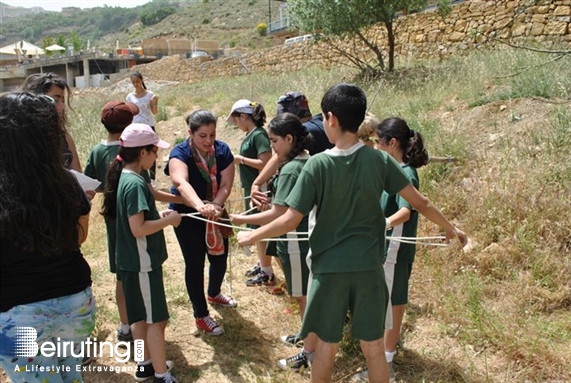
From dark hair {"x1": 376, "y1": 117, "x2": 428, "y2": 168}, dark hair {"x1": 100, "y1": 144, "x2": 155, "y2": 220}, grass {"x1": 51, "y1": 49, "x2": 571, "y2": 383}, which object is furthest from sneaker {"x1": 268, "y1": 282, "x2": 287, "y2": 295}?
dark hair {"x1": 376, "y1": 117, "x2": 428, "y2": 168}

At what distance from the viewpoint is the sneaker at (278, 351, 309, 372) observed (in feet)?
11.1

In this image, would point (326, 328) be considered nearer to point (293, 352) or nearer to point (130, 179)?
point (293, 352)

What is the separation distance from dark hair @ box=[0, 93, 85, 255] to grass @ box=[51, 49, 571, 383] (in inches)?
70.9

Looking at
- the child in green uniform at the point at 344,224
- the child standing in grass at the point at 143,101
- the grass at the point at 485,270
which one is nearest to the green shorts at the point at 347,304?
the child in green uniform at the point at 344,224

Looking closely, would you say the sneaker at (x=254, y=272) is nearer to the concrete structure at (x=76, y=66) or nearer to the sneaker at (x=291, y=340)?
the sneaker at (x=291, y=340)

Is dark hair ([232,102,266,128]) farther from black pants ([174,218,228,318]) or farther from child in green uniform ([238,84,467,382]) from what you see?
child in green uniform ([238,84,467,382])

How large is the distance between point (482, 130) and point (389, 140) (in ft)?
11.8

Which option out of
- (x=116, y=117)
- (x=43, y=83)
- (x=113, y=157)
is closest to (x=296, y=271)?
(x=113, y=157)

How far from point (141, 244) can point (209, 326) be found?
1.15 meters

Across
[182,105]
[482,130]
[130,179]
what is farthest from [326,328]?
[182,105]

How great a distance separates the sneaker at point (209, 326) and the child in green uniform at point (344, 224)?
139 centimetres

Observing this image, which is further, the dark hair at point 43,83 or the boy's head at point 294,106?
the boy's head at point 294,106

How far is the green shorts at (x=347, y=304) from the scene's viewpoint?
2529 millimetres

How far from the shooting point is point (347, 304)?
2584 mm
